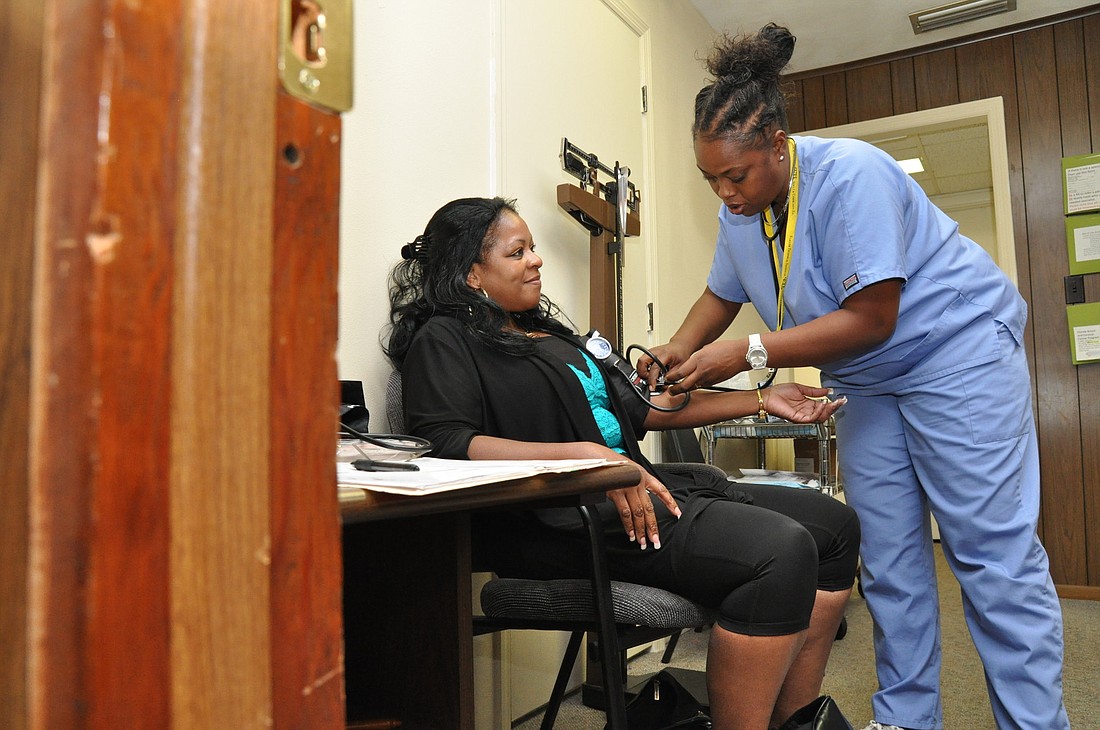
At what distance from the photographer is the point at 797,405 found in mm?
1595

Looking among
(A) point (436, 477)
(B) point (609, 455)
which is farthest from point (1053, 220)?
(A) point (436, 477)

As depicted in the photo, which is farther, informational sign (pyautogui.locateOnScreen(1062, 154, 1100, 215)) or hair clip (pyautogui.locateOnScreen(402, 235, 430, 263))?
informational sign (pyautogui.locateOnScreen(1062, 154, 1100, 215))

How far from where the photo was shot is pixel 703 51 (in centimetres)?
394

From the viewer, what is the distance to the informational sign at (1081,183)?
386 cm

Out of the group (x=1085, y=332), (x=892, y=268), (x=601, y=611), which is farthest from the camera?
(x=1085, y=332)

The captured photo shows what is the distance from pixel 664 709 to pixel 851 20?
367 centimetres

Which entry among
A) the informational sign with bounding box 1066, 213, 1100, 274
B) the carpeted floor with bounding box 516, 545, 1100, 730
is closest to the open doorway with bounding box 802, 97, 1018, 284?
the informational sign with bounding box 1066, 213, 1100, 274

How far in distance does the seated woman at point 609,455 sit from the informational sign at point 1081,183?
3.15 meters

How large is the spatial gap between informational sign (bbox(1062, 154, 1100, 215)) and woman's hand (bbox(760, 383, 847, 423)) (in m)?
3.18

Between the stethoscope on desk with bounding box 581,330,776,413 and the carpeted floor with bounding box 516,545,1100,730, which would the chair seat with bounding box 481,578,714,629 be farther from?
the carpeted floor with bounding box 516,545,1100,730

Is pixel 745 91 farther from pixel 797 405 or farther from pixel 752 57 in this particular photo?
pixel 797 405

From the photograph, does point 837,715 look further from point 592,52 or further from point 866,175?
point 592,52

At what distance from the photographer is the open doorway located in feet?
13.4

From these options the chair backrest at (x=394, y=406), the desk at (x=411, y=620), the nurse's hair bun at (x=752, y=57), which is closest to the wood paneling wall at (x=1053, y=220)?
the nurse's hair bun at (x=752, y=57)
